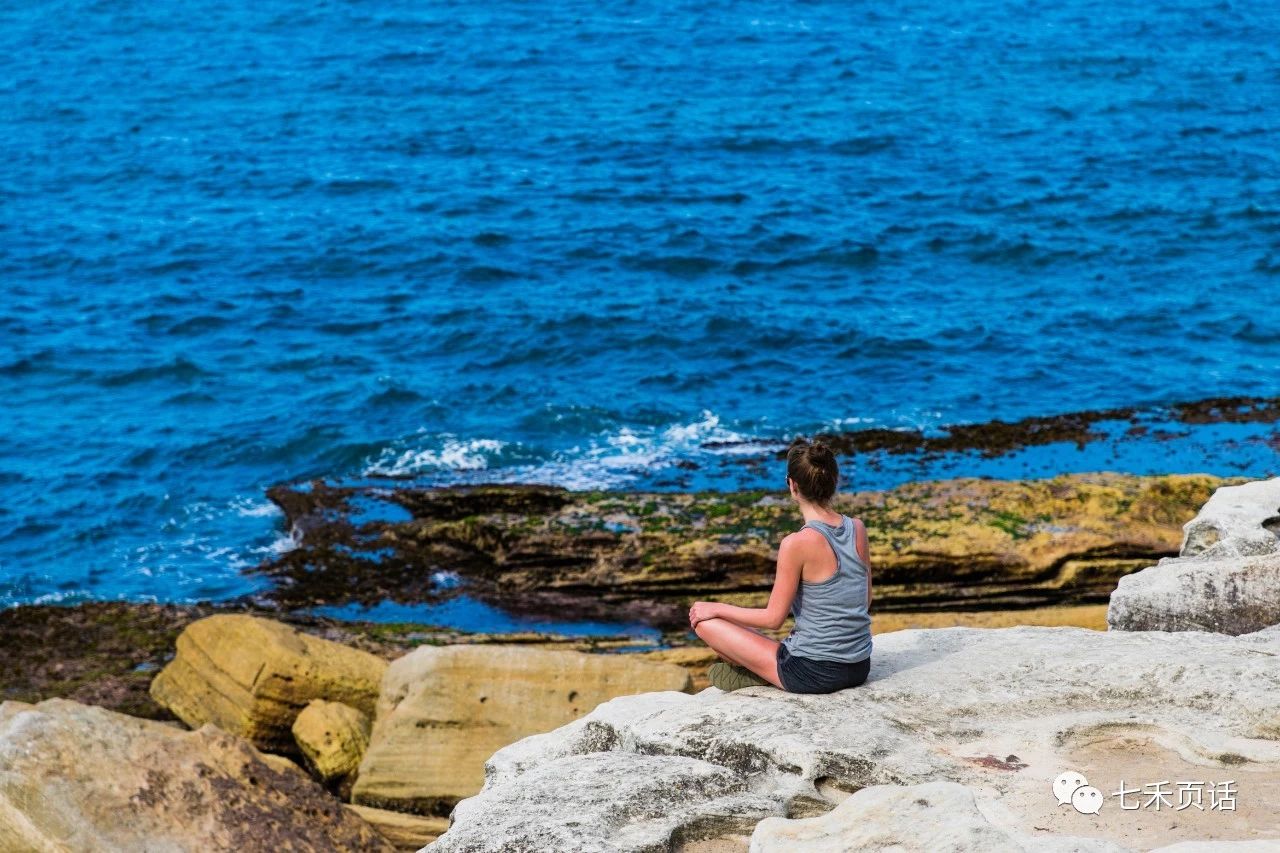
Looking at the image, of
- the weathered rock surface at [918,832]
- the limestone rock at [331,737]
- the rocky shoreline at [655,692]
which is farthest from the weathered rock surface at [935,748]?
the limestone rock at [331,737]

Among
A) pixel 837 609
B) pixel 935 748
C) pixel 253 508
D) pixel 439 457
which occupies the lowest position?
pixel 253 508

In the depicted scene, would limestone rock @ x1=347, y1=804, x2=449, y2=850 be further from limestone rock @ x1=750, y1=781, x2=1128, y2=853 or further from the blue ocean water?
the blue ocean water

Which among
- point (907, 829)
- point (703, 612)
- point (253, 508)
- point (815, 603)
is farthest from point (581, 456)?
point (907, 829)

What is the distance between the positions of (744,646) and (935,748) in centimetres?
162

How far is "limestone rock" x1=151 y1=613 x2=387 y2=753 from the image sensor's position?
701 inches

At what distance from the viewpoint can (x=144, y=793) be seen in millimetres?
13609

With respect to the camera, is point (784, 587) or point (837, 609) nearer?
point (784, 587)

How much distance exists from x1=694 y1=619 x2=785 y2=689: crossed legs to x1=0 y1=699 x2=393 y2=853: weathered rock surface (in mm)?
4657

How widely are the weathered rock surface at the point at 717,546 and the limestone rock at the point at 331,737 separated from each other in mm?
5117

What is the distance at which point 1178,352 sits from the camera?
35.4 m

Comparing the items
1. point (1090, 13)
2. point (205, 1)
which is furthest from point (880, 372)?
point (205, 1)

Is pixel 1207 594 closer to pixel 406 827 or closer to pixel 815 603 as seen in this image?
pixel 815 603

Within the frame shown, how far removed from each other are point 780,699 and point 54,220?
40541 mm

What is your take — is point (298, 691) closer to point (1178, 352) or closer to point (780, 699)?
point (780, 699)
